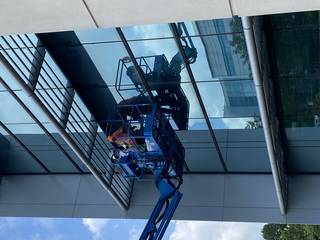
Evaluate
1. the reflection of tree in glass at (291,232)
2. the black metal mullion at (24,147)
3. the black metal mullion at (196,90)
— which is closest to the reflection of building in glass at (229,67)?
the black metal mullion at (196,90)

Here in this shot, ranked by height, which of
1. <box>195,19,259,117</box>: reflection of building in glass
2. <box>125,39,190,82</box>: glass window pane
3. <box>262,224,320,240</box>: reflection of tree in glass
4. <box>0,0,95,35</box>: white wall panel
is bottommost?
<box>0,0,95,35</box>: white wall panel

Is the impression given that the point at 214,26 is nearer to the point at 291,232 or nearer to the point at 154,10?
the point at 154,10

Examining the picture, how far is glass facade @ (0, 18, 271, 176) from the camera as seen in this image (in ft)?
36.8

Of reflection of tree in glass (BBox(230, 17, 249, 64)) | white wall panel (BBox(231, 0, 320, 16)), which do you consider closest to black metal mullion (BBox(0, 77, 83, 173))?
reflection of tree in glass (BBox(230, 17, 249, 64))

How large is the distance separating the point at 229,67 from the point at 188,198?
5.74m

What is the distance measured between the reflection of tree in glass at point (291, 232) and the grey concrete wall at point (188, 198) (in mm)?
12309

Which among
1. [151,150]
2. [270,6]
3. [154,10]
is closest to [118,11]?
[154,10]

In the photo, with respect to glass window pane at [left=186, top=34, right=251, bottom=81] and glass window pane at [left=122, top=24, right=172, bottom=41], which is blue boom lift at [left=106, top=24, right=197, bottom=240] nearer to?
glass window pane at [left=186, top=34, right=251, bottom=81]

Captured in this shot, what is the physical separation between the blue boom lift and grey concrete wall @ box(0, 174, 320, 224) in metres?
1.21

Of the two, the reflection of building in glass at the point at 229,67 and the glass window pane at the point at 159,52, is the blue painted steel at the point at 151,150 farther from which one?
the reflection of building in glass at the point at 229,67

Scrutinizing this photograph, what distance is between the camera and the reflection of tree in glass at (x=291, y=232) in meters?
26.5

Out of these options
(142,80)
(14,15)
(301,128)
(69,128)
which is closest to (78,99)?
(69,128)

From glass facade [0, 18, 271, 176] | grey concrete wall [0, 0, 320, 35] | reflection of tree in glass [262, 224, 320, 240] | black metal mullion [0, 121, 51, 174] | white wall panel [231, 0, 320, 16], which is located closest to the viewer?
white wall panel [231, 0, 320, 16]

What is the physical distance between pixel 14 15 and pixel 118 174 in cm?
1125
